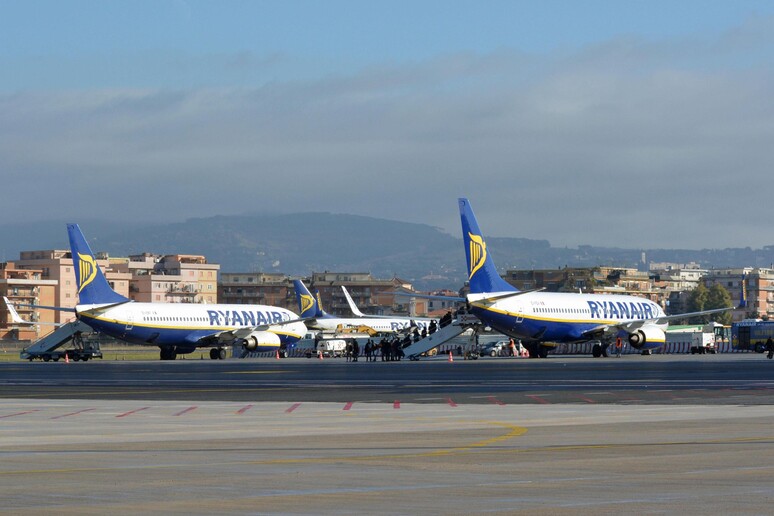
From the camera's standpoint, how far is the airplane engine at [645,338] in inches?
4176

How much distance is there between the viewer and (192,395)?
38.5 m

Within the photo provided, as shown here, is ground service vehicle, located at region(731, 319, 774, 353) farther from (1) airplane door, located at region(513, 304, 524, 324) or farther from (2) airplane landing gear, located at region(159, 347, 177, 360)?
(2) airplane landing gear, located at region(159, 347, 177, 360)

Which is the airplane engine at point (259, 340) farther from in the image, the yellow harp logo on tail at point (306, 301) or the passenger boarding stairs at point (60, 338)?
the yellow harp logo on tail at point (306, 301)

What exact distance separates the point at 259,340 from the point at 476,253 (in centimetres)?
2400

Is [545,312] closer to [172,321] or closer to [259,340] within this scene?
[259,340]

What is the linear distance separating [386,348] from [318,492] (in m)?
84.7

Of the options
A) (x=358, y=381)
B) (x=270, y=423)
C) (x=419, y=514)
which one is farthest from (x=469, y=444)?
(x=358, y=381)

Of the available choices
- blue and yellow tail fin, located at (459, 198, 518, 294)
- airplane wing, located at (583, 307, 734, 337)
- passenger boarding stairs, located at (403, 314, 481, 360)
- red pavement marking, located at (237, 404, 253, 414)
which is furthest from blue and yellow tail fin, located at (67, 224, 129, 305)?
red pavement marking, located at (237, 404, 253, 414)

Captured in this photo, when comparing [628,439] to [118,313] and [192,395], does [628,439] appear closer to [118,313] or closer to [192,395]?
[192,395]

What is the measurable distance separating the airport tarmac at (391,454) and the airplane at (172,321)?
6470 centimetres

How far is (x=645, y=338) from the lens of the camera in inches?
4176

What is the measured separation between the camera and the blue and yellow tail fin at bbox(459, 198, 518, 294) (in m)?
94.8

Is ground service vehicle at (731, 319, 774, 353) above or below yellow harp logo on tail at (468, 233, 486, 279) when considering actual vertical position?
below

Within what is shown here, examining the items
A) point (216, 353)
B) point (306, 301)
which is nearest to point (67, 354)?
point (216, 353)
